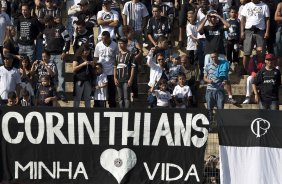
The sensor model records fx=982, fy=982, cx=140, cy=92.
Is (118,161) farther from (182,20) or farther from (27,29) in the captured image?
(182,20)

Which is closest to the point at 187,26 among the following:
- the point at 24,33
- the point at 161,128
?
the point at 24,33

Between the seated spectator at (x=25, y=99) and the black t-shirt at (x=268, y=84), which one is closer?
the black t-shirt at (x=268, y=84)

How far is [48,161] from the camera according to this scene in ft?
57.6

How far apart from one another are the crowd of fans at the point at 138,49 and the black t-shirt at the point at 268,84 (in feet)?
0.07

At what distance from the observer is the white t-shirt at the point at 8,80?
2144 centimetres

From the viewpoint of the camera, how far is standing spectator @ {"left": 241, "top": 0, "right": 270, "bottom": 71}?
2300 cm

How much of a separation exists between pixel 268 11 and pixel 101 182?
25.1ft

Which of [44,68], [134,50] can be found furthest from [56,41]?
[134,50]

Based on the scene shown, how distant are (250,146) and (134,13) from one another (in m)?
7.62

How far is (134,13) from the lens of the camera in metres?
23.9

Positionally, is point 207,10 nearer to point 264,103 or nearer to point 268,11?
point 268,11

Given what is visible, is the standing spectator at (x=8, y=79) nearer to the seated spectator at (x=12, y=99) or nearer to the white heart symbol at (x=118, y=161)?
the seated spectator at (x=12, y=99)

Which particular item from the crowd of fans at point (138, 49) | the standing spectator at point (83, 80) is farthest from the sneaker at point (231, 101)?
the standing spectator at point (83, 80)

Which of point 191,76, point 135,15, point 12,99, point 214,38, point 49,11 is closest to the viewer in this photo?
point 12,99
